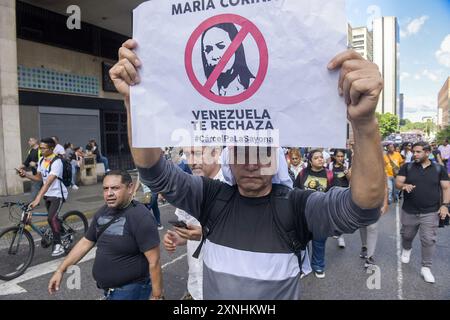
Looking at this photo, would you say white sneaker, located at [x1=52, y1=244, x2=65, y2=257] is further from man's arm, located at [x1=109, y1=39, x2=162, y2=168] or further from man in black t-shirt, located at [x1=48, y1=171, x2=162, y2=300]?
man's arm, located at [x1=109, y1=39, x2=162, y2=168]

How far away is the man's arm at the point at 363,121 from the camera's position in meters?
1.13

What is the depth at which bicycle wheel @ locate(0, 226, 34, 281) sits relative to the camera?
469 cm

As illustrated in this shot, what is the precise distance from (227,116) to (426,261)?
4424mm

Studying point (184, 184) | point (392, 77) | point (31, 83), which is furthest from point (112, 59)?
point (392, 77)

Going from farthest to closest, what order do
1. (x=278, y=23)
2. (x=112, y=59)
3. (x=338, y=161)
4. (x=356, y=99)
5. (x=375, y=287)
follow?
1. (x=112, y=59)
2. (x=338, y=161)
3. (x=375, y=287)
4. (x=278, y=23)
5. (x=356, y=99)

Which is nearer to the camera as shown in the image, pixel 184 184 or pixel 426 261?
pixel 184 184

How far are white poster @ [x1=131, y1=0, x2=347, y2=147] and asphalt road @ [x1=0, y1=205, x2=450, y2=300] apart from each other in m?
3.05

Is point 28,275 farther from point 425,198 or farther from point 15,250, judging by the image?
point 425,198

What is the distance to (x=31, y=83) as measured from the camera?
12969mm

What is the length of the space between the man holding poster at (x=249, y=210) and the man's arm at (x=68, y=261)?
→ 1.40 m

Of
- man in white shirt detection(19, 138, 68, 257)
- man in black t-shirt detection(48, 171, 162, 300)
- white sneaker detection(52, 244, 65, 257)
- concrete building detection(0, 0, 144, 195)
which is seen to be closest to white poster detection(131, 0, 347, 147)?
man in black t-shirt detection(48, 171, 162, 300)

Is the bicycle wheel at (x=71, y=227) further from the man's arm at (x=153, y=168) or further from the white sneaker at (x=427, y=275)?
the white sneaker at (x=427, y=275)

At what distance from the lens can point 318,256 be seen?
182 inches
